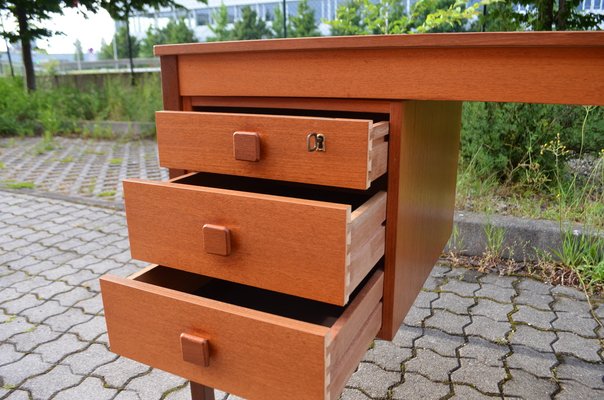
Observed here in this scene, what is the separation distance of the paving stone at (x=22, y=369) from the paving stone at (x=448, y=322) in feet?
4.91

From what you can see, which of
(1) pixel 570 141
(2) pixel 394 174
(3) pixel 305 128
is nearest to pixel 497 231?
(1) pixel 570 141

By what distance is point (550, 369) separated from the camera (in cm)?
174

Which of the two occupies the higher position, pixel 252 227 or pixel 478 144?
pixel 252 227

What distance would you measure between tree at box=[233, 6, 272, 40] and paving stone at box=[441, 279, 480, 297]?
2297cm

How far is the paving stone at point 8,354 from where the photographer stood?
1.84m

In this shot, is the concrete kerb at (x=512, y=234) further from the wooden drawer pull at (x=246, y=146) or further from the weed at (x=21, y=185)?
the weed at (x=21, y=185)

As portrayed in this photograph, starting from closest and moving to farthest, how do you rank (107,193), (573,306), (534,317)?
(534,317) → (573,306) → (107,193)

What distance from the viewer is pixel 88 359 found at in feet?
6.03

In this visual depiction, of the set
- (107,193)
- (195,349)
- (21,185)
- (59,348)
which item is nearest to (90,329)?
(59,348)

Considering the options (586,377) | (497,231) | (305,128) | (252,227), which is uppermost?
(305,128)

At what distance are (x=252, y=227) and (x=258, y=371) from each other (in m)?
0.27

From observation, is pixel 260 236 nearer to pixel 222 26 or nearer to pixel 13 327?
pixel 13 327

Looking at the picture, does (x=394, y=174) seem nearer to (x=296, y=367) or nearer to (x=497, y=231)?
(x=296, y=367)

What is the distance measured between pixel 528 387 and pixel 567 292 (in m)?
0.89
